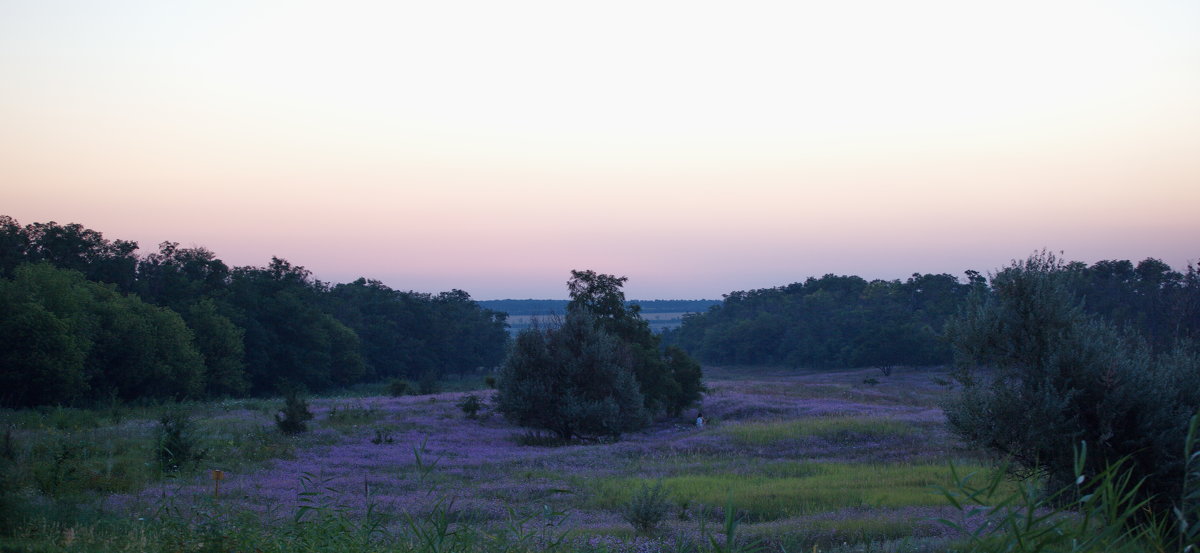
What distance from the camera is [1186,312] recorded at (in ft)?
108

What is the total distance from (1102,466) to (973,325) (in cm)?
283

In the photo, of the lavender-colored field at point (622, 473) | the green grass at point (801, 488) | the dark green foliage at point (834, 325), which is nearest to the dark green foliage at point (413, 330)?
the dark green foliage at point (834, 325)

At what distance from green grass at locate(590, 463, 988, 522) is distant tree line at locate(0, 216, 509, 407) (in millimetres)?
35265

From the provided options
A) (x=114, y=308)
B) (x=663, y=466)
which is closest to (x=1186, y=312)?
(x=663, y=466)

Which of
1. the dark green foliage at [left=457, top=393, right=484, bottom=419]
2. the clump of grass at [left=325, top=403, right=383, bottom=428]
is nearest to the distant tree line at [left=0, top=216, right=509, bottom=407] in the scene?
the clump of grass at [left=325, top=403, right=383, bottom=428]

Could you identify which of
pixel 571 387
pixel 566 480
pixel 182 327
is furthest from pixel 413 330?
pixel 566 480

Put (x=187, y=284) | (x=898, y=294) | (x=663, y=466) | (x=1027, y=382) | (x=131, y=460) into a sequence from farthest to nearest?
(x=898, y=294), (x=187, y=284), (x=663, y=466), (x=131, y=460), (x=1027, y=382)

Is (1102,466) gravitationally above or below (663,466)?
above

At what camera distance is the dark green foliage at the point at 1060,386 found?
11406 mm

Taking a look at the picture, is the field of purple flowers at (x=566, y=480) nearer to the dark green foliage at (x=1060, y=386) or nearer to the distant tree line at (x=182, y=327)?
the dark green foliage at (x=1060, y=386)

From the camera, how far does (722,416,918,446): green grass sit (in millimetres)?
27578

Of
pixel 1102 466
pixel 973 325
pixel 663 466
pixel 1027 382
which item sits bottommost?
Answer: pixel 663 466

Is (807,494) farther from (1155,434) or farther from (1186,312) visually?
(1186,312)

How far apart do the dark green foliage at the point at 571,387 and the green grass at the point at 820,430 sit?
15.0 ft
